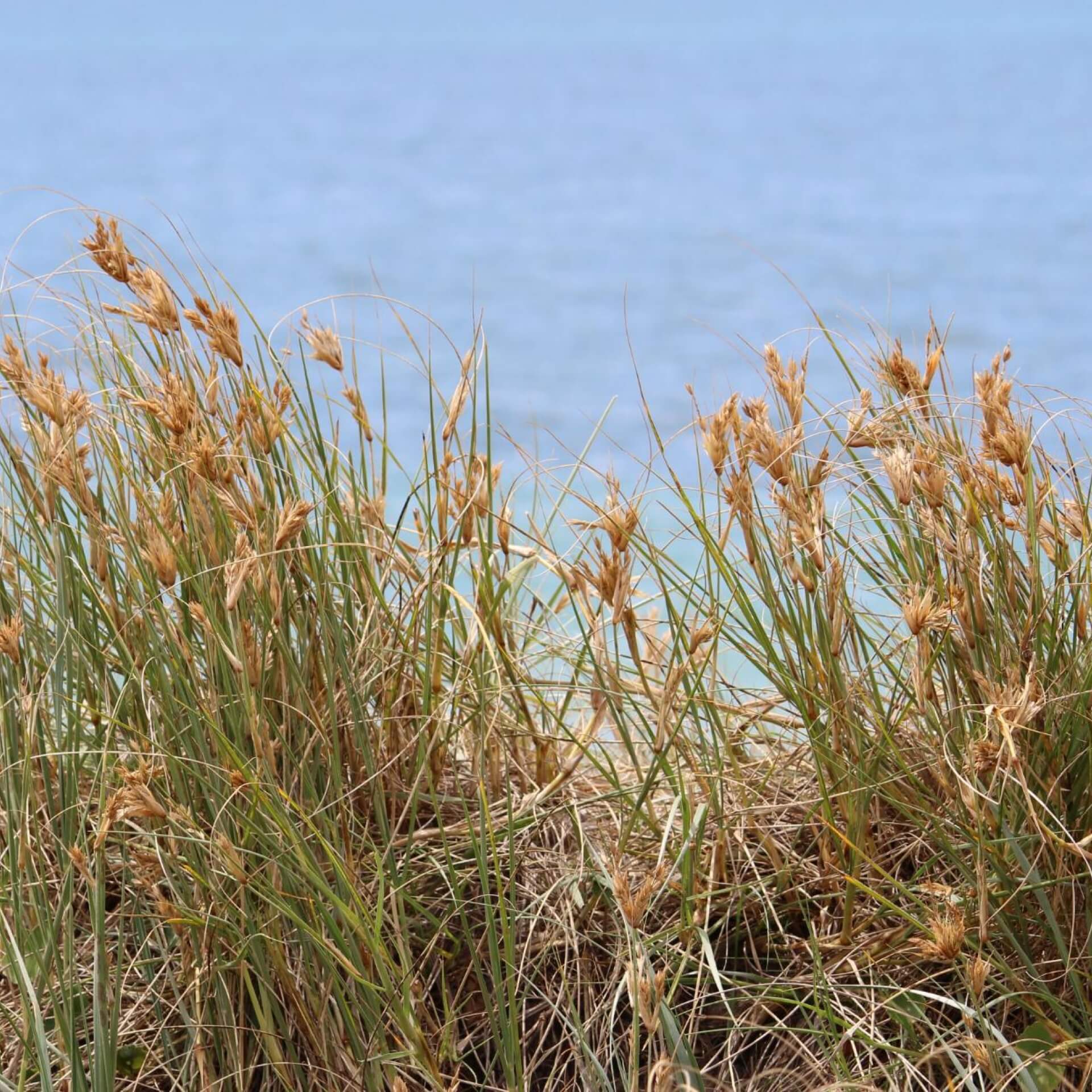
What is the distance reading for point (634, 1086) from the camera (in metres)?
1.29

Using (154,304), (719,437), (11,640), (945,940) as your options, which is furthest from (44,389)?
(945,940)

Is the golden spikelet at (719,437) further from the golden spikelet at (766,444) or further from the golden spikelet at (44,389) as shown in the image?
the golden spikelet at (44,389)

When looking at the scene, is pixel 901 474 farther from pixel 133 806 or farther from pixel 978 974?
pixel 133 806

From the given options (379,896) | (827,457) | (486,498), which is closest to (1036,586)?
(827,457)

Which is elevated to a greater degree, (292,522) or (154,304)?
(154,304)

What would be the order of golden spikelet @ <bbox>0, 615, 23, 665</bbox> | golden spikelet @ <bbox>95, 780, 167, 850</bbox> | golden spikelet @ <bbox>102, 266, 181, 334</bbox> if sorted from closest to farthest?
golden spikelet @ <bbox>95, 780, 167, 850</bbox> → golden spikelet @ <bbox>0, 615, 23, 665</bbox> → golden spikelet @ <bbox>102, 266, 181, 334</bbox>

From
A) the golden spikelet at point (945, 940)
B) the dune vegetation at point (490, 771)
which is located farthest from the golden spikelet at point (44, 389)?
the golden spikelet at point (945, 940)

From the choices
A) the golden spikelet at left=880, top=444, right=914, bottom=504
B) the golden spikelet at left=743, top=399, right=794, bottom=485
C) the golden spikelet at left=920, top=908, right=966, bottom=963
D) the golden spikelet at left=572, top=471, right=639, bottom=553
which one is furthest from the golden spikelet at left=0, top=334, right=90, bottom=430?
the golden spikelet at left=920, top=908, right=966, bottom=963

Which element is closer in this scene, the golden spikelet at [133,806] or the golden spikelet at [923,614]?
the golden spikelet at [133,806]

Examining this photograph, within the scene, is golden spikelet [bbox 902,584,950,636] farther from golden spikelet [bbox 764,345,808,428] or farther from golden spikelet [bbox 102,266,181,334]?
golden spikelet [bbox 102,266,181,334]

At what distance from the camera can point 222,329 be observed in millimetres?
1561

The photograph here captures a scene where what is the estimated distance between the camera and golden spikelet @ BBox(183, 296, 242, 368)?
1.55 m

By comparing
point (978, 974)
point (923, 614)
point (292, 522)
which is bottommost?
point (978, 974)

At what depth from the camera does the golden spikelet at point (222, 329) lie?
1.55 meters
